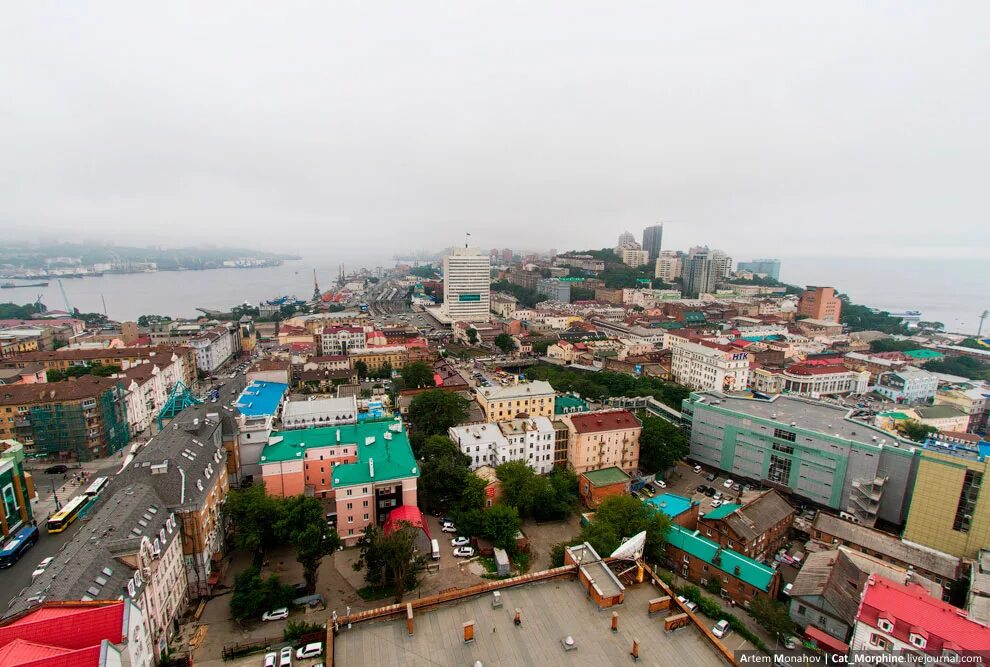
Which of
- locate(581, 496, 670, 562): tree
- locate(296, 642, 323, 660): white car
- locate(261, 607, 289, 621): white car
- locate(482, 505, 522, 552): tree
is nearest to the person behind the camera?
locate(296, 642, 323, 660): white car

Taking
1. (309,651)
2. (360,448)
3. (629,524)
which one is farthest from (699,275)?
(309,651)

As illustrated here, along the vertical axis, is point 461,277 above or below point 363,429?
above

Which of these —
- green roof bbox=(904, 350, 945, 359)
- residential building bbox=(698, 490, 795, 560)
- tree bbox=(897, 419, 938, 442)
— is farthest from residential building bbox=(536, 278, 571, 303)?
residential building bbox=(698, 490, 795, 560)

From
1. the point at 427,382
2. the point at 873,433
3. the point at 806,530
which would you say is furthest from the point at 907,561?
the point at 427,382

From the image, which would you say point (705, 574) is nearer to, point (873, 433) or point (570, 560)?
point (570, 560)

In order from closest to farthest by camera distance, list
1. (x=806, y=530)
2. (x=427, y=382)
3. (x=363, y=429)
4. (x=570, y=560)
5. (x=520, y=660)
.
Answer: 1. (x=520, y=660)
2. (x=570, y=560)
3. (x=806, y=530)
4. (x=363, y=429)
5. (x=427, y=382)

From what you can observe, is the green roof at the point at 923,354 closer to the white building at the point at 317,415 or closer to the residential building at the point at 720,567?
the residential building at the point at 720,567

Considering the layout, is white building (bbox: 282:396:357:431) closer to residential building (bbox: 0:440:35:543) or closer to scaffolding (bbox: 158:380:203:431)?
scaffolding (bbox: 158:380:203:431)
